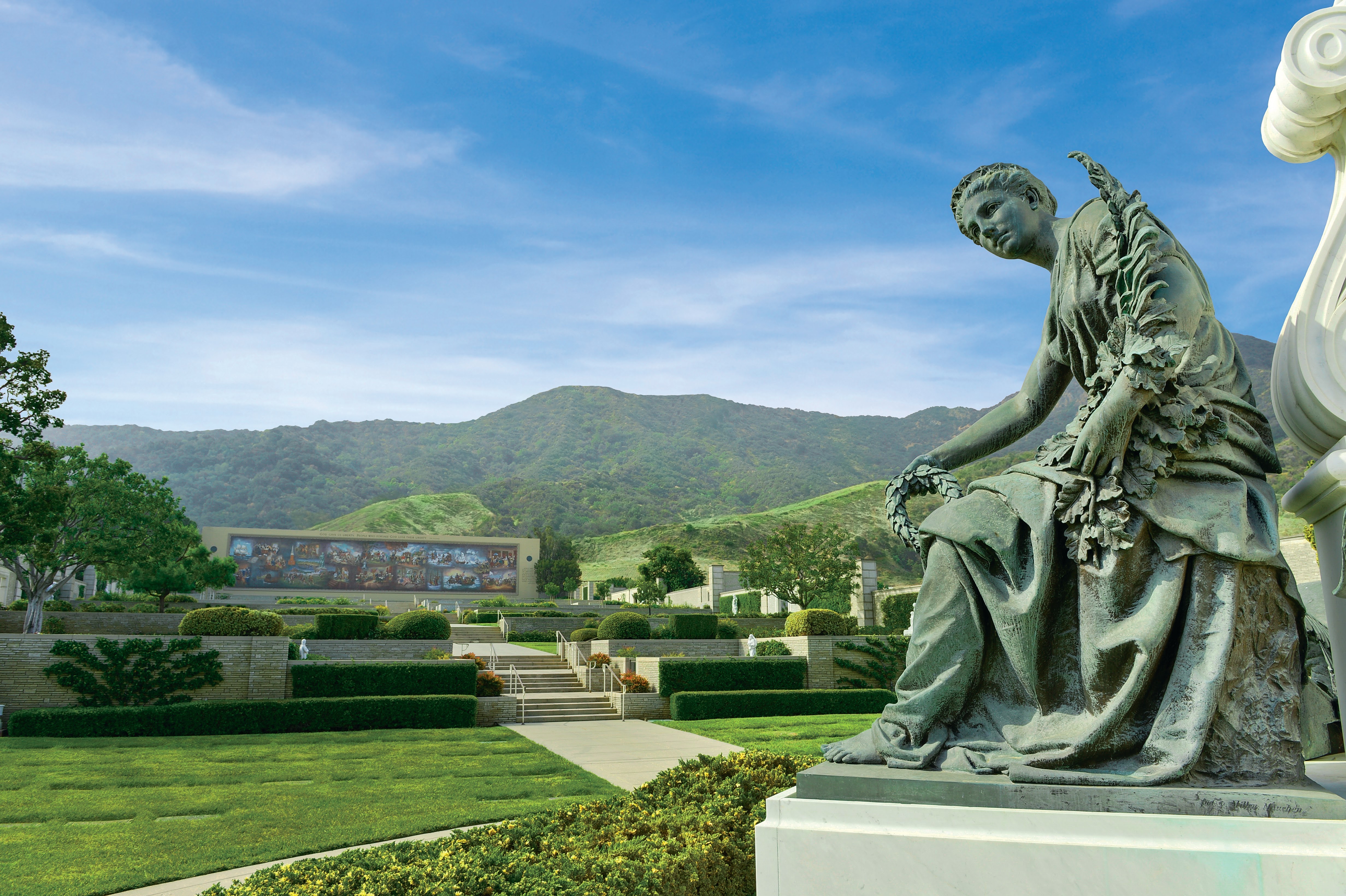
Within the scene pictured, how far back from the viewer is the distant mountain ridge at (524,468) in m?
134

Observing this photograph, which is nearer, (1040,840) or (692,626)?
(1040,840)

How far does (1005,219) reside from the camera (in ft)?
9.75

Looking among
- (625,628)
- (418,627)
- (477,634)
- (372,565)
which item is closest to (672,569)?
(477,634)

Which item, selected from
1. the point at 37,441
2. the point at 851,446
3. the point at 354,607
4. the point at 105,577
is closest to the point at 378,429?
the point at 851,446

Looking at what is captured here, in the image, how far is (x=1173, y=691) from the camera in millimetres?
2188

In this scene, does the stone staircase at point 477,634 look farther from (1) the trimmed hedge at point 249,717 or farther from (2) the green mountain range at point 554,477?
(2) the green mountain range at point 554,477

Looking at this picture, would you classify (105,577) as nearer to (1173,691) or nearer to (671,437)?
(1173,691)

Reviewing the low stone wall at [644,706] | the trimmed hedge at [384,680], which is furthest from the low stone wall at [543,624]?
the trimmed hedge at [384,680]

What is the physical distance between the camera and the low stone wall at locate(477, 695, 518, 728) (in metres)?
18.4

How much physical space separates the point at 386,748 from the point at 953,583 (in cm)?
1355

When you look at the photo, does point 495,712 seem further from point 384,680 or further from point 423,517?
point 423,517

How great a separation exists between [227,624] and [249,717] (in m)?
3.21

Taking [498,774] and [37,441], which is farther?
[37,441]

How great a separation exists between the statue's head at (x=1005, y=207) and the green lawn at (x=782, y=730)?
987 centimetres
